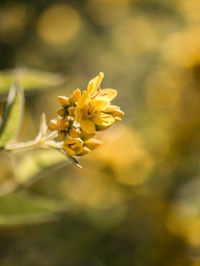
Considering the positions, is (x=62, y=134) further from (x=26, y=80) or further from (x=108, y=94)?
(x=26, y=80)

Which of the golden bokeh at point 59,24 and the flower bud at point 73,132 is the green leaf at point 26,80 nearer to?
the flower bud at point 73,132

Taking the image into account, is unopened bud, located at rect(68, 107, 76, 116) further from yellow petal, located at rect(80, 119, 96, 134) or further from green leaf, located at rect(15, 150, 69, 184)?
green leaf, located at rect(15, 150, 69, 184)

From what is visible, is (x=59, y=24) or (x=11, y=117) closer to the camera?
(x=11, y=117)

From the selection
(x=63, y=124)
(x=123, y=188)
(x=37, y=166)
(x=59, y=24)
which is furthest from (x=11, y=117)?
(x=59, y=24)

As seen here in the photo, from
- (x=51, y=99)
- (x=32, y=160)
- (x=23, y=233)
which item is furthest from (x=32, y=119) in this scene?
(x=32, y=160)

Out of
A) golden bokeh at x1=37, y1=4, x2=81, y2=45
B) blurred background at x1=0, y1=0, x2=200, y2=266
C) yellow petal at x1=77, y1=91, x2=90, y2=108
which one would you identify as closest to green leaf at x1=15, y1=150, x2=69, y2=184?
blurred background at x1=0, y1=0, x2=200, y2=266
